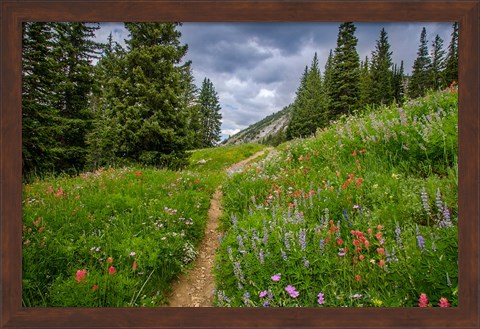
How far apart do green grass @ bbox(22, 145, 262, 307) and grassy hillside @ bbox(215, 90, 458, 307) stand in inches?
32.9

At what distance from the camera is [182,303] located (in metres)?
2.86

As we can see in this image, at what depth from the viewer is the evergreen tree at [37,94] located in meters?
3.61

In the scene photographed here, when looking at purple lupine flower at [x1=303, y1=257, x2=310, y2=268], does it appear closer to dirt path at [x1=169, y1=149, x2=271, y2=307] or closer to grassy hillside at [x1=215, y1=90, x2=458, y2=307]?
grassy hillside at [x1=215, y1=90, x2=458, y2=307]

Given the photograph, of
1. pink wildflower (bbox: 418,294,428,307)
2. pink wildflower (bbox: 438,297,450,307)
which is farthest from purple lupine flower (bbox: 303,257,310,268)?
pink wildflower (bbox: 438,297,450,307)

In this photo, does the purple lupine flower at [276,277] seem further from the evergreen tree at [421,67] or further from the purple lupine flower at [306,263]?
the evergreen tree at [421,67]

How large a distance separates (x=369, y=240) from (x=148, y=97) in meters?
11.2

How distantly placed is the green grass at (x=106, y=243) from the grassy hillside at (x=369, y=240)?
84cm

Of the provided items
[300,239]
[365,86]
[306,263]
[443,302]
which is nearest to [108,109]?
[300,239]

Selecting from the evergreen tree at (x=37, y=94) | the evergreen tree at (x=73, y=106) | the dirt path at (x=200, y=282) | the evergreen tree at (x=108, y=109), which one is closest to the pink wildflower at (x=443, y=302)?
the dirt path at (x=200, y=282)

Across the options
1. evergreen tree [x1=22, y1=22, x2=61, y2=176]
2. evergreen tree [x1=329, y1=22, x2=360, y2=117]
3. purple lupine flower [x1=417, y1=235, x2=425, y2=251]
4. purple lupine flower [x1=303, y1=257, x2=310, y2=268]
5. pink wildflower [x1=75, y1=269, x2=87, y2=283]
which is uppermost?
evergreen tree [x1=329, y1=22, x2=360, y2=117]

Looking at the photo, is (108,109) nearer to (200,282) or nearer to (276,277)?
(200,282)

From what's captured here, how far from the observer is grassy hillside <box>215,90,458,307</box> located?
2.18m

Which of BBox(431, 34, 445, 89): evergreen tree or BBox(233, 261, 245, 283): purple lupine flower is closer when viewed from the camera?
BBox(233, 261, 245, 283): purple lupine flower

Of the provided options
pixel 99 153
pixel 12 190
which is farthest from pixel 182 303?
pixel 99 153
